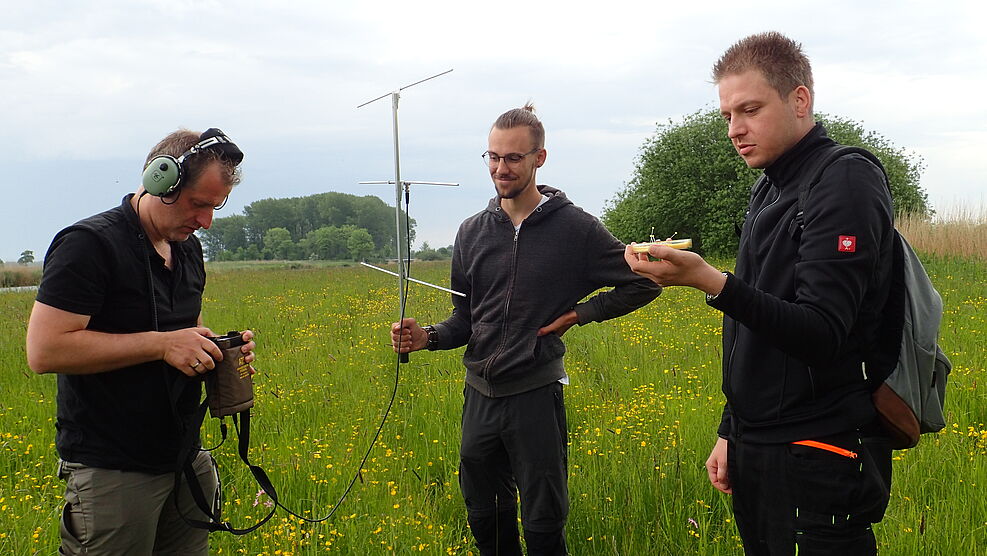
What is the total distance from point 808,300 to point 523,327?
156 centimetres

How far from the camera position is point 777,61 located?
7.04 feet

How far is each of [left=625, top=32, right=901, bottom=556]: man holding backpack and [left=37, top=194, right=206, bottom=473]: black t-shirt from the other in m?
1.88

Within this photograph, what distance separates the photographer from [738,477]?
2334 millimetres

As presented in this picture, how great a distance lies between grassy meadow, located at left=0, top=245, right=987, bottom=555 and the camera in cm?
373

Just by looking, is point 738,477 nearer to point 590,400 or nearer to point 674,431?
point 674,431

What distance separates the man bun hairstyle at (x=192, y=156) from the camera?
258cm

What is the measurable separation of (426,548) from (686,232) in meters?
29.6

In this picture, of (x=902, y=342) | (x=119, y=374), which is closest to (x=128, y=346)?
(x=119, y=374)

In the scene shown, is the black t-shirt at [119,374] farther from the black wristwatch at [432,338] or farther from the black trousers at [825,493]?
the black trousers at [825,493]

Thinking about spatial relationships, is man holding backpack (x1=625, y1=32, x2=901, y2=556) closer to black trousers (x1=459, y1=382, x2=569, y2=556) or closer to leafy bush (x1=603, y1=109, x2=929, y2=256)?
black trousers (x1=459, y1=382, x2=569, y2=556)

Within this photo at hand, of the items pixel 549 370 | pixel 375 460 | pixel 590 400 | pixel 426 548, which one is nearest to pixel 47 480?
pixel 375 460

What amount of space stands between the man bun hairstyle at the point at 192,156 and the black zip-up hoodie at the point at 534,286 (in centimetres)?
130

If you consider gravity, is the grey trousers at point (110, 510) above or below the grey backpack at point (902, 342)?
below

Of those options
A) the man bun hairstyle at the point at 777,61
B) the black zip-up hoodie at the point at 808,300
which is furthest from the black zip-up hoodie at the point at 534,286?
the man bun hairstyle at the point at 777,61
